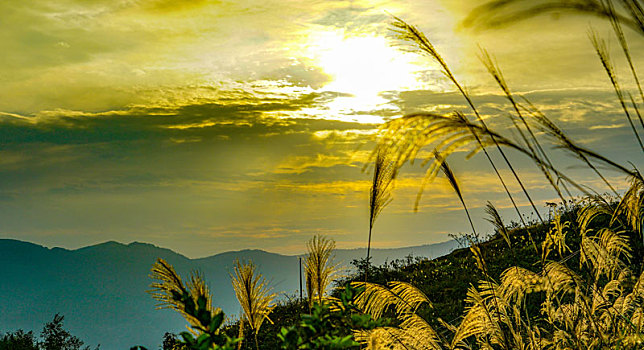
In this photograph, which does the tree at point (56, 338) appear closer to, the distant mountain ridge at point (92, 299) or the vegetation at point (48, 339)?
the vegetation at point (48, 339)

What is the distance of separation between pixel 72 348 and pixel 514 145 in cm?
1530

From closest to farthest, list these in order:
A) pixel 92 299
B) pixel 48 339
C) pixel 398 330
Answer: pixel 398 330 → pixel 48 339 → pixel 92 299

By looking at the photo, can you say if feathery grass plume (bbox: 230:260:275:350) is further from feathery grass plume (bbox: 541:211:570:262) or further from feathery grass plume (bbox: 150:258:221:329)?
feathery grass plume (bbox: 541:211:570:262)

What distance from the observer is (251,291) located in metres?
4.02

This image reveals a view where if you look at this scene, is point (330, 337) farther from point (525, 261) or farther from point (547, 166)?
point (525, 261)

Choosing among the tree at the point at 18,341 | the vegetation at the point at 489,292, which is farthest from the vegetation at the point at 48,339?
the vegetation at the point at 489,292

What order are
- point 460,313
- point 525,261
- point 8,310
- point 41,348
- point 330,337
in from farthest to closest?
point 8,310 < point 41,348 < point 525,261 < point 460,313 < point 330,337

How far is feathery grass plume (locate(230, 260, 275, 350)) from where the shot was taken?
4.00 meters

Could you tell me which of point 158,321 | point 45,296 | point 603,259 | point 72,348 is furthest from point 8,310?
point 603,259

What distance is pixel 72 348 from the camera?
1448 cm

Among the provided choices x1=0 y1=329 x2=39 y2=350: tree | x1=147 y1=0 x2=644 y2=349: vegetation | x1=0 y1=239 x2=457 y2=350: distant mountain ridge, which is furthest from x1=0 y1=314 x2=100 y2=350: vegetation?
x1=0 y1=239 x2=457 y2=350: distant mountain ridge

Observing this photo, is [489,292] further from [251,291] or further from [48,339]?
[48,339]

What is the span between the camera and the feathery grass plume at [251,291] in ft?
13.1

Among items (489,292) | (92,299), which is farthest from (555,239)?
(92,299)
